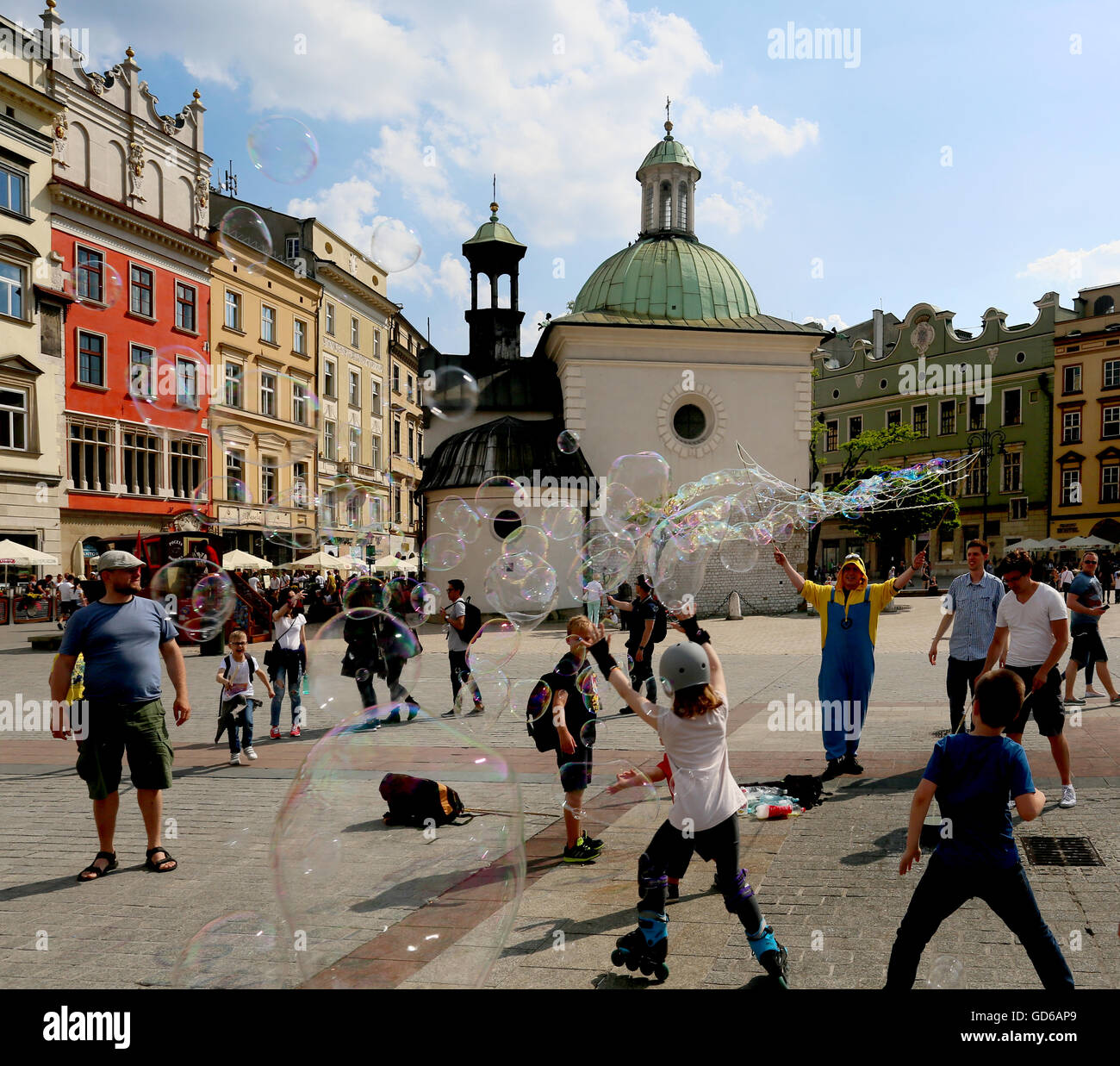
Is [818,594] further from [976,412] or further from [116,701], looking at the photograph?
[976,412]

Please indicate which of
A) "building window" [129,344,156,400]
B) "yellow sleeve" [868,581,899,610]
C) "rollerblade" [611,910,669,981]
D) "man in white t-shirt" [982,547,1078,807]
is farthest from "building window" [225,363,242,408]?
"rollerblade" [611,910,669,981]

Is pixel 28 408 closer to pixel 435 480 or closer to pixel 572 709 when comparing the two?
pixel 435 480

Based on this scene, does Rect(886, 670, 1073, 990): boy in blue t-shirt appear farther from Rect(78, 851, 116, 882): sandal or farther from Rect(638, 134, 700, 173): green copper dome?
Rect(638, 134, 700, 173): green copper dome

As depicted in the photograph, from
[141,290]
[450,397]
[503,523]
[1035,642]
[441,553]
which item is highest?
[141,290]

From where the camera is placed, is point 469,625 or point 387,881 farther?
point 469,625

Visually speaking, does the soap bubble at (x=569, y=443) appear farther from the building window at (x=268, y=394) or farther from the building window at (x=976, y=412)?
the building window at (x=976, y=412)

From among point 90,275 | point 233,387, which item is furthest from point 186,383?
point 90,275

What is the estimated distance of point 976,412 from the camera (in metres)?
54.6

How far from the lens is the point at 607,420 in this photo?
3134cm

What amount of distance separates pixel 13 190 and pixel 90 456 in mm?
8096

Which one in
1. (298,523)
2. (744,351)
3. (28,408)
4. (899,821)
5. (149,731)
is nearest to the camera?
(149,731)
